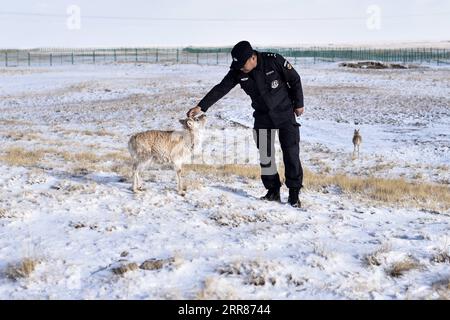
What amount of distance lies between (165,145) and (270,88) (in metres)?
2.08

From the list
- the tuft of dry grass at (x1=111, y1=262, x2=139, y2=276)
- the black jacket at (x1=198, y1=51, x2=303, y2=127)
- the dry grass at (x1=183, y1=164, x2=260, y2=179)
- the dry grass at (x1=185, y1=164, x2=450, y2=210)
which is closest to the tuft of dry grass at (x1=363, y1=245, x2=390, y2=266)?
the tuft of dry grass at (x1=111, y1=262, x2=139, y2=276)

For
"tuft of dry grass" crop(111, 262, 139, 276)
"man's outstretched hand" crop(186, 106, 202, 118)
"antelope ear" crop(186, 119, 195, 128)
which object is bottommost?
"tuft of dry grass" crop(111, 262, 139, 276)

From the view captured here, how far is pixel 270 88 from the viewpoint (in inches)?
269

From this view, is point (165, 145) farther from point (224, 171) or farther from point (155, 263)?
point (155, 263)

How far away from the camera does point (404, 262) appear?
5023 millimetres

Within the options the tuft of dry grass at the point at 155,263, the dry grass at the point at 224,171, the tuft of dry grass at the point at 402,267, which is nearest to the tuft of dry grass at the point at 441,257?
the tuft of dry grass at the point at 402,267

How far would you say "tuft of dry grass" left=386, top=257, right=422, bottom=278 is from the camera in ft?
15.6

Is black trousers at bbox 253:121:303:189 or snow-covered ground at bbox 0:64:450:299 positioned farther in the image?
black trousers at bbox 253:121:303:189

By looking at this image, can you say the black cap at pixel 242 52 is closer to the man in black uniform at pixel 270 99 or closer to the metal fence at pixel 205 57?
the man in black uniform at pixel 270 99

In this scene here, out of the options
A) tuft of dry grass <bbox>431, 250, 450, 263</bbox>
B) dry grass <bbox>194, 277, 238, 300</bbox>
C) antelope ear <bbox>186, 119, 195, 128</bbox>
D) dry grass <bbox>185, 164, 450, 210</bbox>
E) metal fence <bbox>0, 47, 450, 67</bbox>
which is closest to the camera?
dry grass <bbox>194, 277, 238, 300</bbox>

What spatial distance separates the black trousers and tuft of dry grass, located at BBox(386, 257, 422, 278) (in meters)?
2.46

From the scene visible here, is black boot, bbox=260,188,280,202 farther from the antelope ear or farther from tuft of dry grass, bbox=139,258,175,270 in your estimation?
tuft of dry grass, bbox=139,258,175,270

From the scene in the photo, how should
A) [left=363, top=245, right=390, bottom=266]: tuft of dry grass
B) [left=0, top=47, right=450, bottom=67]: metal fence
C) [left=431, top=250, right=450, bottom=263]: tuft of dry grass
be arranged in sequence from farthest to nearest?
[left=0, top=47, right=450, bottom=67]: metal fence < [left=431, top=250, right=450, bottom=263]: tuft of dry grass < [left=363, top=245, right=390, bottom=266]: tuft of dry grass

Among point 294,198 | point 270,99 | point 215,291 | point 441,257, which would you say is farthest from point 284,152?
point 215,291
